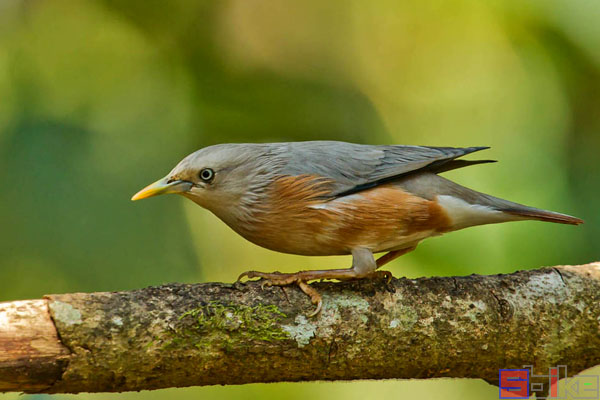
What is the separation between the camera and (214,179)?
12.7ft

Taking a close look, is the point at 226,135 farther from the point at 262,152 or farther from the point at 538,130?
the point at 538,130

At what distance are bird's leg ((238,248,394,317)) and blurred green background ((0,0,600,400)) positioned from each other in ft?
4.94

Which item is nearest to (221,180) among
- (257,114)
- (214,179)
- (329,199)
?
(214,179)

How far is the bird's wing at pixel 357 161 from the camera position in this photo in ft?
12.8

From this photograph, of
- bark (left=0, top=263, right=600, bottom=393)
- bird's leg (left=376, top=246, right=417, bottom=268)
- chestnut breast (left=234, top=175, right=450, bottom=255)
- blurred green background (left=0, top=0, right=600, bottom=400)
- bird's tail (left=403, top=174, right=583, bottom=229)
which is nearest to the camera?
bark (left=0, top=263, right=600, bottom=393)

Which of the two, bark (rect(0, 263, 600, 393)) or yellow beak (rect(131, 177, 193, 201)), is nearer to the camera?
bark (rect(0, 263, 600, 393))

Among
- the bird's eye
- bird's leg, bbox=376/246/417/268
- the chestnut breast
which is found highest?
the bird's eye

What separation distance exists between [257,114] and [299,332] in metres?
2.49

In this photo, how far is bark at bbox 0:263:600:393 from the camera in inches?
114

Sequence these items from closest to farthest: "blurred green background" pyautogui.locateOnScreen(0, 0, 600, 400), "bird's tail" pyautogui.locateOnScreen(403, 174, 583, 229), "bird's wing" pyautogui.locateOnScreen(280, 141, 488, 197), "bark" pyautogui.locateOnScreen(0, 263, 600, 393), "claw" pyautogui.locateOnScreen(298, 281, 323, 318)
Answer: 1. "bark" pyautogui.locateOnScreen(0, 263, 600, 393)
2. "claw" pyautogui.locateOnScreen(298, 281, 323, 318)
3. "bird's wing" pyautogui.locateOnScreen(280, 141, 488, 197)
4. "bird's tail" pyautogui.locateOnScreen(403, 174, 583, 229)
5. "blurred green background" pyautogui.locateOnScreen(0, 0, 600, 400)

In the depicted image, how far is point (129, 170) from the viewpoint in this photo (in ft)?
17.3

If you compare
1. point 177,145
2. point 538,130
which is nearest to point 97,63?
point 177,145

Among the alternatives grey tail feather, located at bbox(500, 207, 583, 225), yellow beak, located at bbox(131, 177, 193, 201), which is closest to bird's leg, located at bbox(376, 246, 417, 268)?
grey tail feather, located at bbox(500, 207, 583, 225)

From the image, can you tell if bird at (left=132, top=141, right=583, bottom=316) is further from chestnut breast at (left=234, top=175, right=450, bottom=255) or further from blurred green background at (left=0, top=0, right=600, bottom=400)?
blurred green background at (left=0, top=0, right=600, bottom=400)
